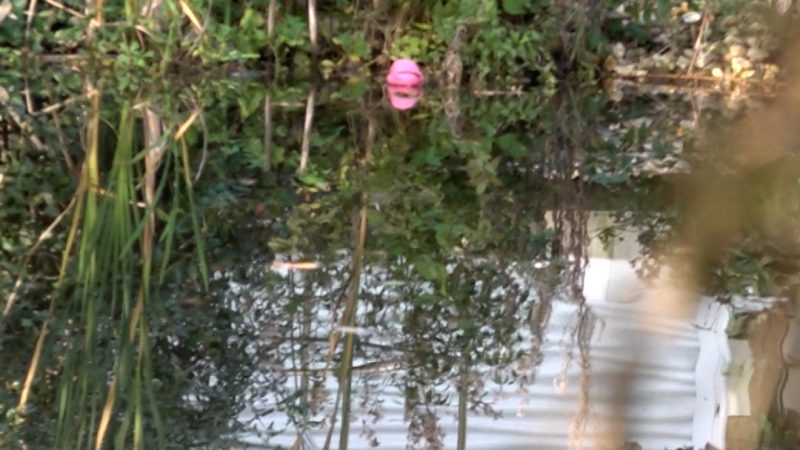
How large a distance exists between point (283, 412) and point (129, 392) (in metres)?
0.20

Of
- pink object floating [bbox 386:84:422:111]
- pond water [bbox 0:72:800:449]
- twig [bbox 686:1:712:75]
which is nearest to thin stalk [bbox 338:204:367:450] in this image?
pond water [bbox 0:72:800:449]

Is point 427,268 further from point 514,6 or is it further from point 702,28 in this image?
point 702,28

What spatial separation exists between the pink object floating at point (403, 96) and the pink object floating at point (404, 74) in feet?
0.05

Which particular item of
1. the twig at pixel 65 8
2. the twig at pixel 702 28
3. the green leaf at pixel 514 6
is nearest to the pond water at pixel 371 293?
the twig at pixel 65 8

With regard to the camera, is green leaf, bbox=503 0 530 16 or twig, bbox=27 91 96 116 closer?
twig, bbox=27 91 96 116

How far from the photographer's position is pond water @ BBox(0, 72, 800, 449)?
1.34 meters

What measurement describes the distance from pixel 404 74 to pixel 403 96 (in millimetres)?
127

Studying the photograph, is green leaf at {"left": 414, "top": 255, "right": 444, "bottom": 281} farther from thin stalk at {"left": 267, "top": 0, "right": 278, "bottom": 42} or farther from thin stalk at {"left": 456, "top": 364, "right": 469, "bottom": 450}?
thin stalk at {"left": 267, "top": 0, "right": 278, "bottom": 42}

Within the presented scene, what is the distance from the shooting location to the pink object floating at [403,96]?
2.78 meters

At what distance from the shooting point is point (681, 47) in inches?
137

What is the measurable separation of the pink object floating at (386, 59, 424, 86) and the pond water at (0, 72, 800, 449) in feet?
2.25

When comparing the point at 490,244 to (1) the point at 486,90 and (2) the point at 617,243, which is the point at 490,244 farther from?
(1) the point at 486,90

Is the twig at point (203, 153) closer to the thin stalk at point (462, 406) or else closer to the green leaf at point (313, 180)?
the green leaf at point (313, 180)

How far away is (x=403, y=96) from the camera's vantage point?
291 cm
